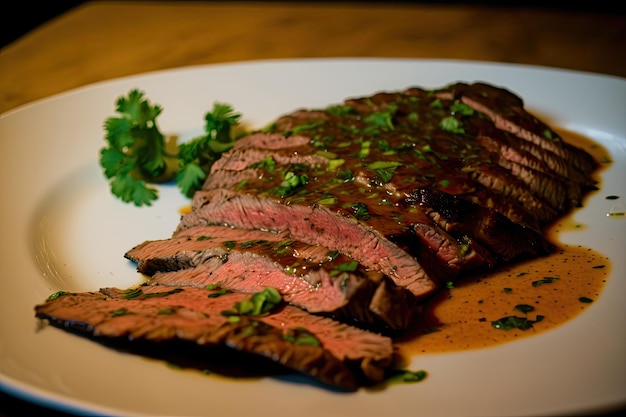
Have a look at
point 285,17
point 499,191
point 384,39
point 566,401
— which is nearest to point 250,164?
point 499,191

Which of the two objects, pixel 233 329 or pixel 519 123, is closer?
pixel 233 329

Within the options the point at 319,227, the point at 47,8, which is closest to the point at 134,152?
the point at 319,227

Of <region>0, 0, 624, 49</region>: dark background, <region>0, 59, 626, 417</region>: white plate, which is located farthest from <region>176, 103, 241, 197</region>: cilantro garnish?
<region>0, 0, 624, 49</region>: dark background

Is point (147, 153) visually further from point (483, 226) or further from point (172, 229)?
point (483, 226)

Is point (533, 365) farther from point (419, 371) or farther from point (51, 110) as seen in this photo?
point (51, 110)

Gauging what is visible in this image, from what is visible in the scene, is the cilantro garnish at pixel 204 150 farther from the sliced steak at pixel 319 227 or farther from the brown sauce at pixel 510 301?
the brown sauce at pixel 510 301

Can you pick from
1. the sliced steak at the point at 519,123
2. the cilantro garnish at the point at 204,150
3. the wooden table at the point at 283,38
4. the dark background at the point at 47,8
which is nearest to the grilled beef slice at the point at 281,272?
the cilantro garnish at the point at 204,150
